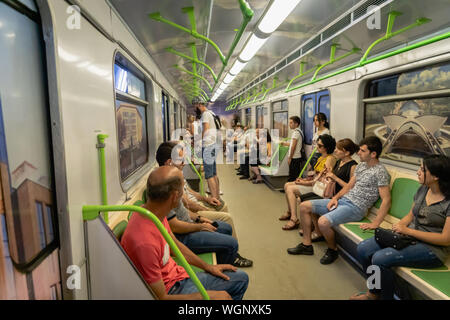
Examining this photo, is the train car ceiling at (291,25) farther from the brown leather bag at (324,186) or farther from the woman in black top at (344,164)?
the brown leather bag at (324,186)

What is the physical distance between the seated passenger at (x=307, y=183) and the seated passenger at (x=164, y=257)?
2.40 meters

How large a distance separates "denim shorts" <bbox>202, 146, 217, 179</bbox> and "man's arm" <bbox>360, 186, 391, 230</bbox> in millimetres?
2528

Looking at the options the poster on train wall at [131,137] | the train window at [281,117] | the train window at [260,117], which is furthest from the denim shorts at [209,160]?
the train window at [260,117]

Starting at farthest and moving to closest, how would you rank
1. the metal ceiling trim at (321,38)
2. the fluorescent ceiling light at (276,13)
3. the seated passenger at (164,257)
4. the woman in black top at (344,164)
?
the woman in black top at (344,164) < the metal ceiling trim at (321,38) < the fluorescent ceiling light at (276,13) < the seated passenger at (164,257)

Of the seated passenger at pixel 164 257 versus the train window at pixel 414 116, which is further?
the train window at pixel 414 116

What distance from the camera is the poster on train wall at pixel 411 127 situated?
2.68 metres

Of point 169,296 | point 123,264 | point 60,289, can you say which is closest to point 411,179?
point 169,296

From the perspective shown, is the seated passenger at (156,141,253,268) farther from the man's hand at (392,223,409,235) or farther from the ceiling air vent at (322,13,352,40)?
the ceiling air vent at (322,13,352,40)

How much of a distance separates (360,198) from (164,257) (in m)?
2.43

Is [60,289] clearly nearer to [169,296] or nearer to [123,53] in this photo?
[169,296]

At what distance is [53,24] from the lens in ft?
3.92

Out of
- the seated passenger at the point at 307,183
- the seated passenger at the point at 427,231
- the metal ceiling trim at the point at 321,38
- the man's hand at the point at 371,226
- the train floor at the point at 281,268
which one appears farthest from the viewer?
the seated passenger at the point at 307,183

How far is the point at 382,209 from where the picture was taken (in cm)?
287

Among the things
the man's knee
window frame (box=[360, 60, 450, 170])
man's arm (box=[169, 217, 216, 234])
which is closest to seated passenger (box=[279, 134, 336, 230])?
window frame (box=[360, 60, 450, 170])
